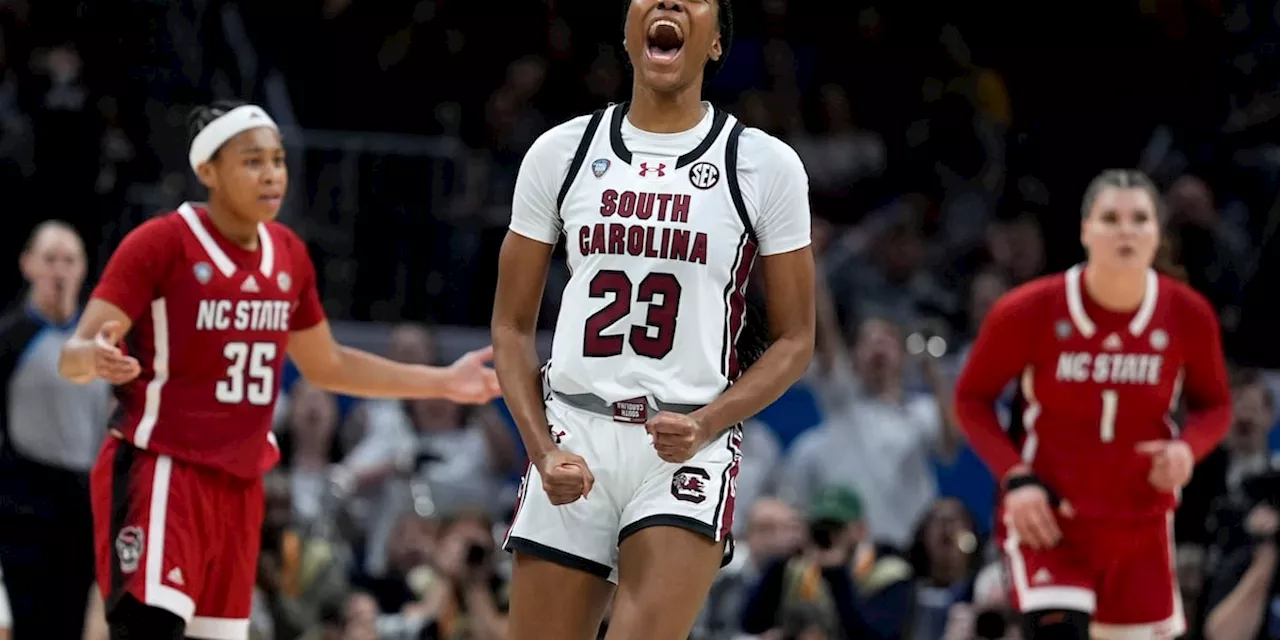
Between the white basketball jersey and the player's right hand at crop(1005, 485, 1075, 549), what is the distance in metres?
2.27

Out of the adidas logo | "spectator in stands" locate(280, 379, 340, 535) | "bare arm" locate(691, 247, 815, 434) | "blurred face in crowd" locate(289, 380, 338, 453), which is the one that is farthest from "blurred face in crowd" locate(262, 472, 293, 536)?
"bare arm" locate(691, 247, 815, 434)

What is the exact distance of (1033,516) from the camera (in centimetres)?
644

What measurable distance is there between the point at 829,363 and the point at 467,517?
8.13ft

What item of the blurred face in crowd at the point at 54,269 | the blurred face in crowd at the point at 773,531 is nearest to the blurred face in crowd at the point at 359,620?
the blurred face in crowd at the point at 773,531

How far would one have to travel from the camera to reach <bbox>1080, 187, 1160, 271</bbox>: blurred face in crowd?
259 inches

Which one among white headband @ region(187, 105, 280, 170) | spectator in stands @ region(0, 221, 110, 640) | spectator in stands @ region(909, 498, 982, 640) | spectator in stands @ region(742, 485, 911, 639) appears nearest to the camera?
white headband @ region(187, 105, 280, 170)

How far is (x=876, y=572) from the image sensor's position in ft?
29.2

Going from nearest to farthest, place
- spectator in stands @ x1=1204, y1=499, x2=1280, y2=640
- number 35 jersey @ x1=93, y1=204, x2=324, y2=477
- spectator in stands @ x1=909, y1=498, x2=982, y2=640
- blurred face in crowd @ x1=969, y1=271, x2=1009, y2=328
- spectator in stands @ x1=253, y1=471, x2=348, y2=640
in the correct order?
number 35 jersey @ x1=93, y1=204, x2=324, y2=477 < spectator in stands @ x1=1204, y1=499, x2=1280, y2=640 < spectator in stands @ x1=253, y1=471, x2=348, y2=640 < spectator in stands @ x1=909, y1=498, x2=982, y2=640 < blurred face in crowd @ x1=969, y1=271, x2=1009, y2=328

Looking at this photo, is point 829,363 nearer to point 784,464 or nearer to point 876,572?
point 784,464

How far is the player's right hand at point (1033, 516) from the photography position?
6.44m

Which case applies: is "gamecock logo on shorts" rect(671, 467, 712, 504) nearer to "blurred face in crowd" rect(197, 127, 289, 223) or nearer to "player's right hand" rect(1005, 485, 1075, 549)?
"blurred face in crowd" rect(197, 127, 289, 223)

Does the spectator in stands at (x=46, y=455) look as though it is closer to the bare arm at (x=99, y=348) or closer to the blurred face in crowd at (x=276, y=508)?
the blurred face in crowd at (x=276, y=508)

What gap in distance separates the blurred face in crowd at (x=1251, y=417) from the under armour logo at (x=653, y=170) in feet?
19.2

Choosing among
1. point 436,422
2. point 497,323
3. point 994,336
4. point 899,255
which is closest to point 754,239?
point 497,323
